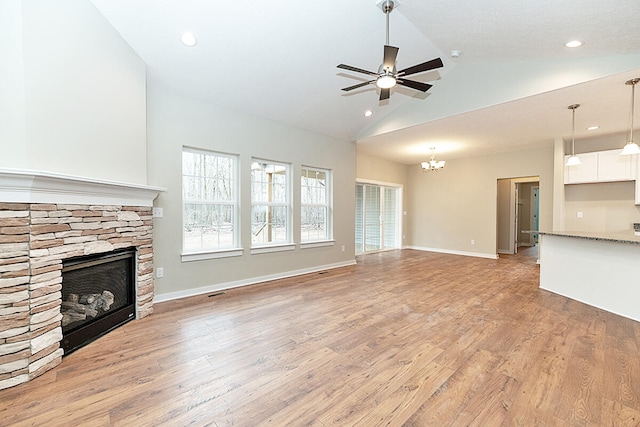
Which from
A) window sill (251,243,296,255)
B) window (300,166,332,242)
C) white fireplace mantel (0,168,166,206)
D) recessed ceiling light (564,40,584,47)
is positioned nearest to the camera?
white fireplace mantel (0,168,166,206)

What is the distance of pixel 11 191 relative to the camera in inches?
78.7

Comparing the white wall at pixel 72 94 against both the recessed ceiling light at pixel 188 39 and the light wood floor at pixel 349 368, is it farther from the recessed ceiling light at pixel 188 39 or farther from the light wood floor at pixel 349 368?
the light wood floor at pixel 349 368

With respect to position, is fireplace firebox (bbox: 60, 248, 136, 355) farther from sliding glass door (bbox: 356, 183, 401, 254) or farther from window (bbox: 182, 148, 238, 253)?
sliding glass door (bbox: 356, 183, 401, 254)

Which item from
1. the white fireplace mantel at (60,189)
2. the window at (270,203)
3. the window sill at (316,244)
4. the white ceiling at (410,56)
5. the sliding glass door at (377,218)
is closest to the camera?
the white fireplace mantel at (60,189)

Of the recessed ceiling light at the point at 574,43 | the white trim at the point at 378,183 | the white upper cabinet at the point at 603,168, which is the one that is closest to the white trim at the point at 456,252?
the white trim at the point at 378,183

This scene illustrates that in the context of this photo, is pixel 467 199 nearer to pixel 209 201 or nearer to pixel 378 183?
pixel 378 183

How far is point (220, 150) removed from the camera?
429cm

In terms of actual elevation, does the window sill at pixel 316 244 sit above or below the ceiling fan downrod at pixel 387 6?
below

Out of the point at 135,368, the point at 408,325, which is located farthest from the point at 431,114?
the point at 135,368

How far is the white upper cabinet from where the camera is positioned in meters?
4.98

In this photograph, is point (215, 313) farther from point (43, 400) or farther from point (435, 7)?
point (435, 7)

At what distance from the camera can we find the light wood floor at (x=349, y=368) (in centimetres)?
170

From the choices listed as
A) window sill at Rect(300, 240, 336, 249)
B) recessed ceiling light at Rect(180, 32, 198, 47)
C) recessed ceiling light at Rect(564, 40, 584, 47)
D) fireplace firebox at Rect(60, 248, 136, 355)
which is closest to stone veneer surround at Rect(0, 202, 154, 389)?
fireplace firebox at Rect(60, 248, 136, 355)

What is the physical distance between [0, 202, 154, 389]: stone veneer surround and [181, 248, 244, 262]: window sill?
138 cm
